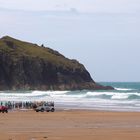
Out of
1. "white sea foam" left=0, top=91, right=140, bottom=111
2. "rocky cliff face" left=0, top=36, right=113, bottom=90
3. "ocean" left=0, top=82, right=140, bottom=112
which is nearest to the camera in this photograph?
"ocean" left=0, top=82, right=140, bottom=112

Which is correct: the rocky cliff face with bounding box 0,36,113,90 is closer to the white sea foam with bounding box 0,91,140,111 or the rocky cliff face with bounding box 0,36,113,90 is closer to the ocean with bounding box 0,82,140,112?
the ocean with bounding box 0,82,140,112

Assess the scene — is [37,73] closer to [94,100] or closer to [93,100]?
[93,100]

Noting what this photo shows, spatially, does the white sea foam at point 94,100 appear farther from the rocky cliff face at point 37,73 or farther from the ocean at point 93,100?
the rocky cliff face at point 37,73

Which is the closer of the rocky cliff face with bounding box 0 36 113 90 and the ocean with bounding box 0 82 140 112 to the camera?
the ocean with bounding box 0 82 140 112

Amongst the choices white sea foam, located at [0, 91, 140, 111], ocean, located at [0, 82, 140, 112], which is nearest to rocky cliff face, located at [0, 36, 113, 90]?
ocean, located at [0, 82, 140, 112]

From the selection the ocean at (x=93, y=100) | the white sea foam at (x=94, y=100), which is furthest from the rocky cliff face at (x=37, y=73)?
the white sea foam at (x=94, y=100)

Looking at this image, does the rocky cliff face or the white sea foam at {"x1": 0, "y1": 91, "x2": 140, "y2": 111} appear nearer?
the white sea foam at {"x1": 0, "y1": 91, "x2": 140, "y2": 111}

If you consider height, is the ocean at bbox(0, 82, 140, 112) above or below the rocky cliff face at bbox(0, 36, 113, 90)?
below

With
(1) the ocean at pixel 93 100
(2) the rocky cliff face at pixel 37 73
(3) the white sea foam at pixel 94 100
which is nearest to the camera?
(1) the ocean at pixel 93 100

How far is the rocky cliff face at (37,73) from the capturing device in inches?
7323

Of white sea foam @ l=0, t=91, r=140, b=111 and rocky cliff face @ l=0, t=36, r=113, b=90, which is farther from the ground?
rocky cliff face @ l=0, t=36, r=113, b=90

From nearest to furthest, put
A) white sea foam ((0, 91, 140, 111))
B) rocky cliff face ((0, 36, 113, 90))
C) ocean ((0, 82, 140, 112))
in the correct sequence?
1. ocean ((0, 82, 140, 112))
2. white sea foam ((0, 91, 140, 111))
3. rocky cliff face ((0, 36, 113, 90))

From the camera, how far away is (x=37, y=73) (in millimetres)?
189875

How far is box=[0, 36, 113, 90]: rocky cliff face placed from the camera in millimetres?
186000
